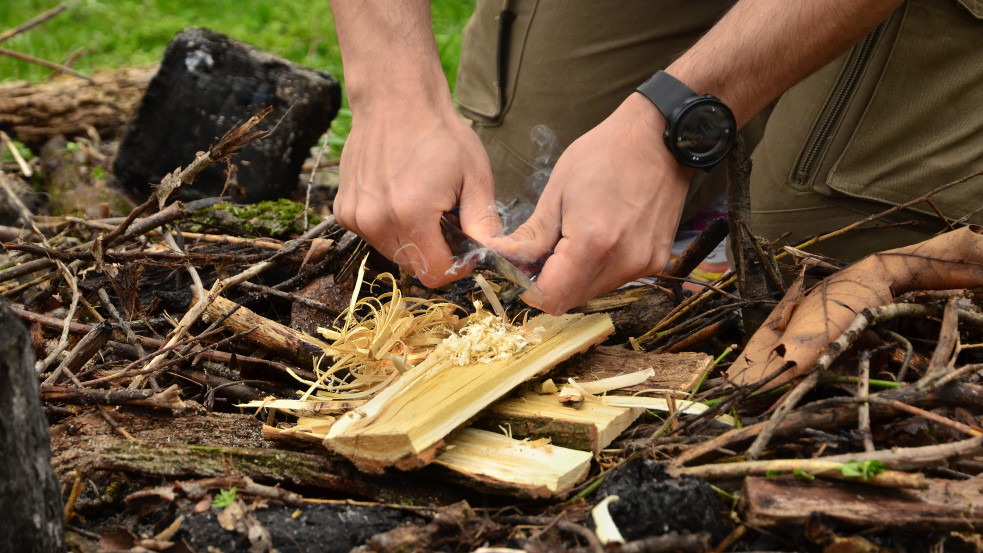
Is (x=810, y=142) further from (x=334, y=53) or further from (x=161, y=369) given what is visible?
(x=334, y=53)

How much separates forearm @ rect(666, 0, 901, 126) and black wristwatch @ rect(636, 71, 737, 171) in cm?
7

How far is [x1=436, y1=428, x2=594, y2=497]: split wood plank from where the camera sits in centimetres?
158

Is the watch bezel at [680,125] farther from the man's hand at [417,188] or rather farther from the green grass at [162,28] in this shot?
the green grass at [162,28]

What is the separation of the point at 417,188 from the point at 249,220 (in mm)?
1172

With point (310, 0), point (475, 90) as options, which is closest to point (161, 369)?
point (475, 90)

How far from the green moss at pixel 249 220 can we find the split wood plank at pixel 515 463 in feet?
5.03

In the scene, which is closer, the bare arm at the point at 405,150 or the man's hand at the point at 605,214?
the man's hand at the point at 605,214

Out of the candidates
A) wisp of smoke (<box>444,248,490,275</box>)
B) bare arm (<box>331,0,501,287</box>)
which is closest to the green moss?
bare arm (<box>331,0,501,287</box>)

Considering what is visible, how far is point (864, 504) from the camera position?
56.1 inches


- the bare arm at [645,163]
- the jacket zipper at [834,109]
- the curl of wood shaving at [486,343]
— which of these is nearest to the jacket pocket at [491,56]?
the jacket zipper at [834,109]

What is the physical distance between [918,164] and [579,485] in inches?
82.8

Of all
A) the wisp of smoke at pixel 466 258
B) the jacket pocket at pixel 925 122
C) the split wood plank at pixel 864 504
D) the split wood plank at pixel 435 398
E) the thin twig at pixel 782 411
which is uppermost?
the jacket pocket at pixel 925 122

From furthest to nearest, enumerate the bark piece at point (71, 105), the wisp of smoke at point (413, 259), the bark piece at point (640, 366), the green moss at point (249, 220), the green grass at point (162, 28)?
the green grass at point (162, 28) → the bark piece at point (71, 105) → the green moss at point (249, 220) → the wisp of smoke at point (413, 259) → the bark piece at point (640, 366)

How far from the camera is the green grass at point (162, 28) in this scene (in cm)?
673
